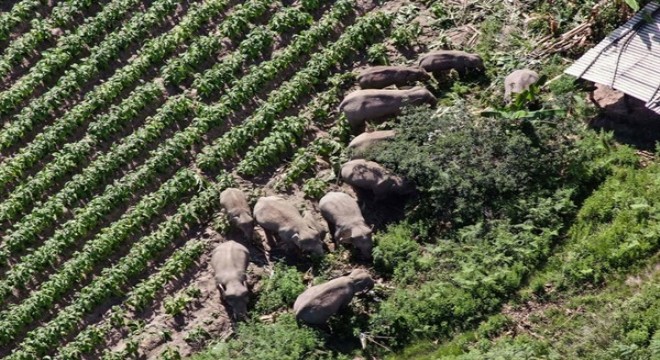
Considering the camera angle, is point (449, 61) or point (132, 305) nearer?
point (132, 305)

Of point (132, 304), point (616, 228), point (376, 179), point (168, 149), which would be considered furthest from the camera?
point (168, 149)

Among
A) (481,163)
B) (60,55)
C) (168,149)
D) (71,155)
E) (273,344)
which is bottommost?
(273,344)

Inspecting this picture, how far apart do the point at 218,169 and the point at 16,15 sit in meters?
5.72

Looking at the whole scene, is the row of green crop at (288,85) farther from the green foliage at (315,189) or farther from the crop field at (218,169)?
the green foliage at (315,189)

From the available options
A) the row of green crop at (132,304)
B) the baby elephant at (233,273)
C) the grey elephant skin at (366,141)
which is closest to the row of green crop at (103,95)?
the row of green crop at (132,304)

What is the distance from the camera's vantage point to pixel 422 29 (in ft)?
70.9

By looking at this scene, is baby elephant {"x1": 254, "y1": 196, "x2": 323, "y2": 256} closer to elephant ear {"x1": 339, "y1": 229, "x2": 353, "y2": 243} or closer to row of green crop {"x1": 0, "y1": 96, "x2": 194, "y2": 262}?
elephant ear {"x1": 339, "y1": 229, "x2": 353, "y2": 243}

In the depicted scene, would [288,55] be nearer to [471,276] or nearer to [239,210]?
[239,210]

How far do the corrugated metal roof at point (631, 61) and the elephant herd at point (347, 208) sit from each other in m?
1.21

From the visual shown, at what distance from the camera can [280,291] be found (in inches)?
706

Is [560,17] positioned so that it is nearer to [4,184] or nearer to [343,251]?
[343,251]

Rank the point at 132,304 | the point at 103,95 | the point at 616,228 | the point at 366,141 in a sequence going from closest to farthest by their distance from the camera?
the point at 616,228, the point at 132,304, the point at 366,141, the point at 103,95

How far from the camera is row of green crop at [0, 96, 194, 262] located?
62.3 feet

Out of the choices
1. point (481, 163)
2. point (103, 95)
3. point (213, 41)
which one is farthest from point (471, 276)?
point (103, 95)
